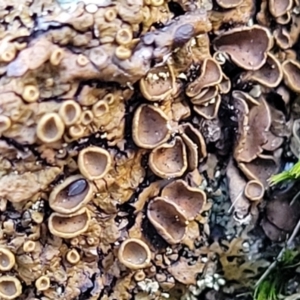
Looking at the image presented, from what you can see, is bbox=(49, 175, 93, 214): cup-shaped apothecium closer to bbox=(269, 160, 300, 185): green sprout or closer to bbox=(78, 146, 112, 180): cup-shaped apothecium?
bbox=(78, 146, 112, 180): cup-shaped apothecium

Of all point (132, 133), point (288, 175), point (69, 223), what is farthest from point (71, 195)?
point (288, 175)

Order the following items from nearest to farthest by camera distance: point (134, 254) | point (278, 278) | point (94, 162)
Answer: point (94, 162) → point (134, 254) → point (278, 278)

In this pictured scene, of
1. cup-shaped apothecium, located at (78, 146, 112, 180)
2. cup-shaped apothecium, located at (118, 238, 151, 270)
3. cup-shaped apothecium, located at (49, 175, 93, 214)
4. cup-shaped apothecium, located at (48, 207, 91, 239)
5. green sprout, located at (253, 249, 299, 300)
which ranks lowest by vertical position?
green sprout, located at (253, 249, 299, 300)

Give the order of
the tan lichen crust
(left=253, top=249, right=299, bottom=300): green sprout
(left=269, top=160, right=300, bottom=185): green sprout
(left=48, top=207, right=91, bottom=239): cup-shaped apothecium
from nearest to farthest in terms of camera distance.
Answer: the tan lichen crust, (left=48, top=207, right=91, bottom=239): cup-shaped apothecium, (left=269, top=160, right=300, bottom=185): green sprout, (left=253, top=249, right=299, bottom=300): green sprout

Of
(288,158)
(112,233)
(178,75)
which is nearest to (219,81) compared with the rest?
(178,75)

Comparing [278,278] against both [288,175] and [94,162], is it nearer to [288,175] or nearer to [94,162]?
[288,175]

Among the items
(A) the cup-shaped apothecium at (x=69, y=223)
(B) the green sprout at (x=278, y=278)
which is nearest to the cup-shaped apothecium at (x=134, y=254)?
(A) the cup-shaped apothecium at (x=69, y=223)

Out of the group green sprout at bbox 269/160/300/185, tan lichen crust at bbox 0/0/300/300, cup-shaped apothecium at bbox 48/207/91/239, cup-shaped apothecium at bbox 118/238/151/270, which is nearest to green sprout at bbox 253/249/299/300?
tan lichen crust at bbox 0/0/300/300

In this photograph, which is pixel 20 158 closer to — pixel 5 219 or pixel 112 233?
pixel 5 219
